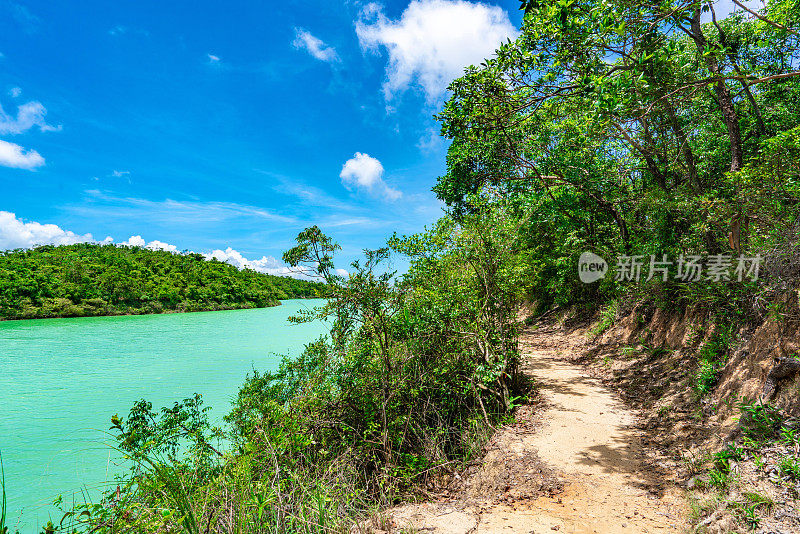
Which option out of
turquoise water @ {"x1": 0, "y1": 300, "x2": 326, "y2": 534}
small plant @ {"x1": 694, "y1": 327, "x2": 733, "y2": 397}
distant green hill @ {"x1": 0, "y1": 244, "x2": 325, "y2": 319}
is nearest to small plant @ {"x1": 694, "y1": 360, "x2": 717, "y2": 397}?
small plant @ {"x1": 694, "y1": 327, "x2": 733, "y2": 397}

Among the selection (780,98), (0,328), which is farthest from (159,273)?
(780,98)

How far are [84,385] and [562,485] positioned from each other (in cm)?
1789

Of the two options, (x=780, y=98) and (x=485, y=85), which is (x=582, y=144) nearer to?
(x=780, y=98)

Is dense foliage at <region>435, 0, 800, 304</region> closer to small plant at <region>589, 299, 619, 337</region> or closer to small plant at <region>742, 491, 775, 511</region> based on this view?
small plant at <region>589, 299, 619, 337</region>

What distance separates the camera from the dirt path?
330cm

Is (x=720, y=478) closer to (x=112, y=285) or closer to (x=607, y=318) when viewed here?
(x=607, y=318)

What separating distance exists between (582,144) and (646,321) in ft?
14.6

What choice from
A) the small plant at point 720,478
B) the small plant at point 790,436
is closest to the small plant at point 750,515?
the small plant at point 720,478

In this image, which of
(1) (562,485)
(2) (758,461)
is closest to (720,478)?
(2) (758,461)

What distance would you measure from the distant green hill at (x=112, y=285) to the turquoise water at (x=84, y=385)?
748 centimetres

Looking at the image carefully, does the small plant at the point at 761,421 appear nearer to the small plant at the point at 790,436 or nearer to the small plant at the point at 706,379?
the small plant at the point at 790,436

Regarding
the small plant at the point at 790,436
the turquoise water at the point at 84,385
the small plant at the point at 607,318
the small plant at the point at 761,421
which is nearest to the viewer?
the small plant at the point at 790,436

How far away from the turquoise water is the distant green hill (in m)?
7.48

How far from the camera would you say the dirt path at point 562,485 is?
330 centimetres
